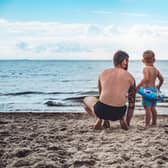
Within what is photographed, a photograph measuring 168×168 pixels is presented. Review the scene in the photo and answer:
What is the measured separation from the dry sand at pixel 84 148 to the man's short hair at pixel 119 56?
4.25ft

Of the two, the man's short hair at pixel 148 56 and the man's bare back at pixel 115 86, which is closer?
the man's bare back at pixel 115 86

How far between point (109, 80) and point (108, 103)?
16.4 inches

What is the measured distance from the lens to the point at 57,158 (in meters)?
4.04

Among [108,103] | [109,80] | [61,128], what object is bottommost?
[61,128]

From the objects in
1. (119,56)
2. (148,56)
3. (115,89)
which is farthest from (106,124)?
(148,56)

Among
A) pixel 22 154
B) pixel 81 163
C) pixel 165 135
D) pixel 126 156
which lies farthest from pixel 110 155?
pixel 165 135

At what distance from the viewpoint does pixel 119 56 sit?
568 cm

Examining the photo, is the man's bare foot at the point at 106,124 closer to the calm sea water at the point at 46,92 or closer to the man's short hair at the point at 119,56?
the man's short hair at the point at 119,56

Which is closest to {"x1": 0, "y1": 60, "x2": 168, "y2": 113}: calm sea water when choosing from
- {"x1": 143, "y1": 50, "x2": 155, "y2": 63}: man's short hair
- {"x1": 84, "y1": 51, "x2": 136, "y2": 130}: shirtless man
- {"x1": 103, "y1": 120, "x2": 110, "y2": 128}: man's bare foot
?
{"x1": 103, "y1": 120, "x2": 110, "y2": 128}: man's bare foot

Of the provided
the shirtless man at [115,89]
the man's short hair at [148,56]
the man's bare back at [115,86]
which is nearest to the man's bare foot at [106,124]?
the shirtless man at [115,89]

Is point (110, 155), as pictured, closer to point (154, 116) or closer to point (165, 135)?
point (165, 135)

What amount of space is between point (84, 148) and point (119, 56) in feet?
6.38

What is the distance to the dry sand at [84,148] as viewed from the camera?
385cm

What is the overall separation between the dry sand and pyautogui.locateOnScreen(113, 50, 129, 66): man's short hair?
1.29m
